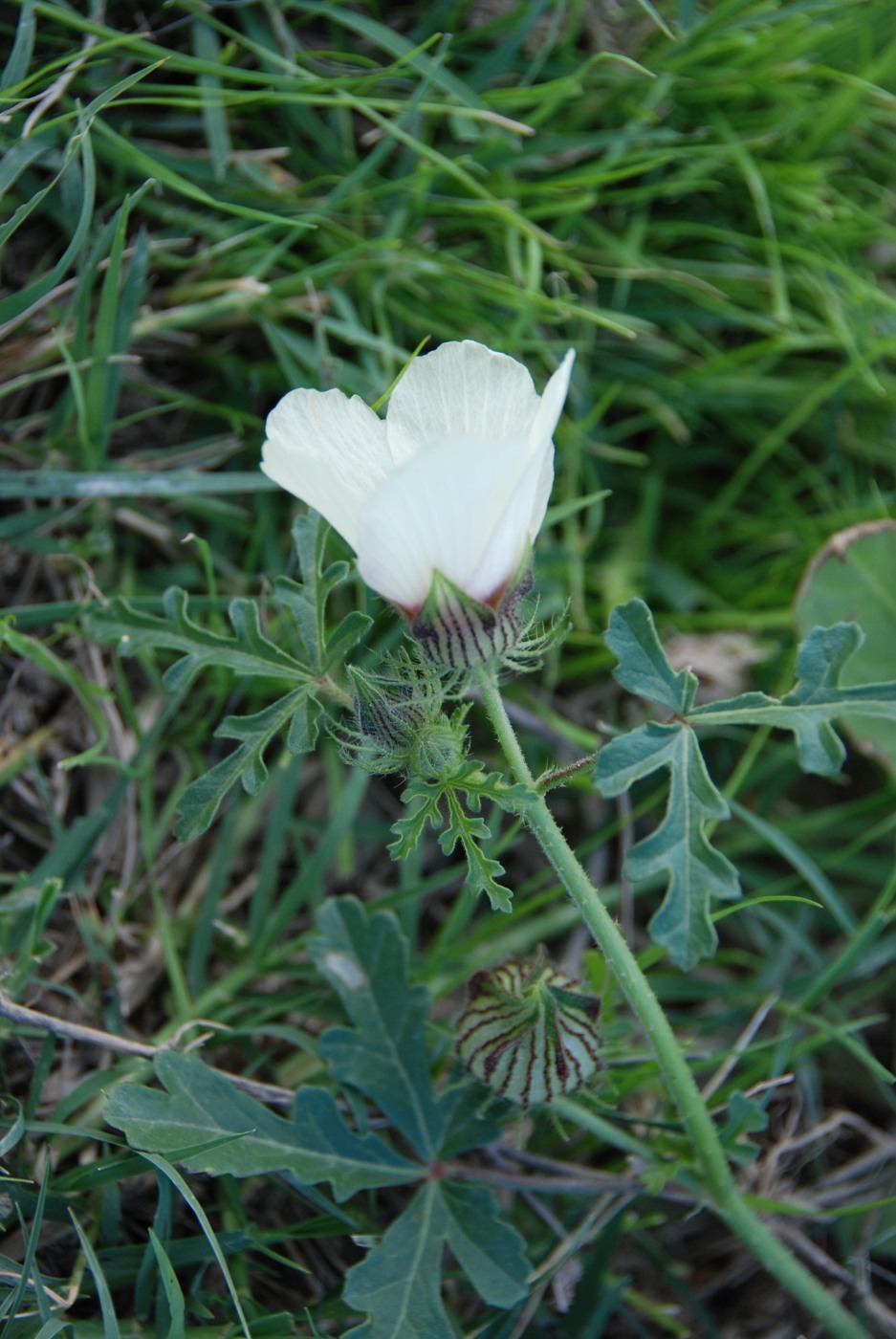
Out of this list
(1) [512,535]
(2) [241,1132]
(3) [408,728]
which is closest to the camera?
(1) [512,535]

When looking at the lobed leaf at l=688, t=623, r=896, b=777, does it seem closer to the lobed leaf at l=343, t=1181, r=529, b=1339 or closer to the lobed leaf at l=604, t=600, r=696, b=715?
the lobed leaf at l=604, t=600, r=696, b=715

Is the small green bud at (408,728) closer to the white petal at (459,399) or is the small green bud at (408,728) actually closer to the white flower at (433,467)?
the white flower at (433,467)

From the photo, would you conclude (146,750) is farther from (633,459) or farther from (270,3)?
(270,3)

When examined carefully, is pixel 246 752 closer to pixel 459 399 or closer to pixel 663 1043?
pixel 459 399

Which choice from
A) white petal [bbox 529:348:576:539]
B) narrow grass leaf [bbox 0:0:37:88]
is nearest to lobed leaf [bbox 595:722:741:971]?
white petal [bbox 529:348:576:539]

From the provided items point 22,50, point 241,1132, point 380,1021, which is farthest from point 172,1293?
point 22,50

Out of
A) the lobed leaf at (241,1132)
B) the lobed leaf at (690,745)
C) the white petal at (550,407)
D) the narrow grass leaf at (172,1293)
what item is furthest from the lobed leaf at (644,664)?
the narrow grass leaf at (172,1293)

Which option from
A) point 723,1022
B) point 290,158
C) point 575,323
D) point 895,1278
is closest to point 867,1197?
point 895,1278

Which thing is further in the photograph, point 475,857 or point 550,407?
point 475,857
